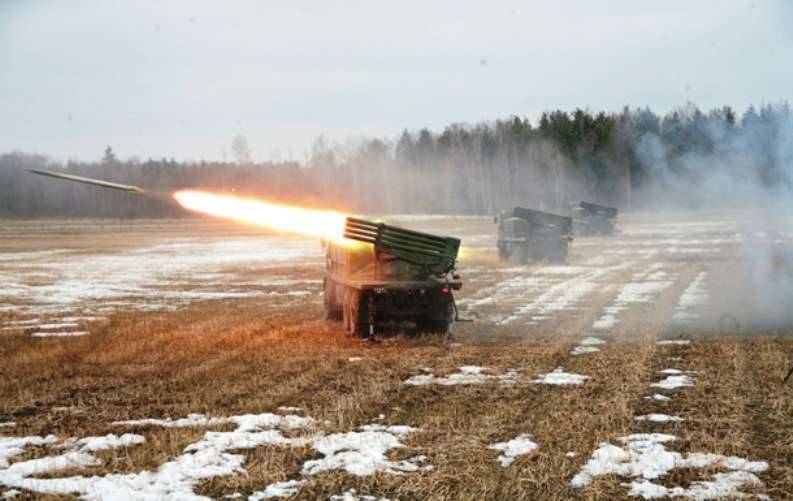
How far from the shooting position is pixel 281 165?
153500mm

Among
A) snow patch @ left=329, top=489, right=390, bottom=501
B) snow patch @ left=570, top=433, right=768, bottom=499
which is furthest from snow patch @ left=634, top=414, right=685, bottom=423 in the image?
snow patch @ left=329, top=489, right=390, bottom=501

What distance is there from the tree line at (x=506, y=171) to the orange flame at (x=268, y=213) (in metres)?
2.29

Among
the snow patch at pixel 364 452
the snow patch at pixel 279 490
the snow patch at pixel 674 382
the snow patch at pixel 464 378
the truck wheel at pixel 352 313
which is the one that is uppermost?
the truck wheel at pixel 352 313

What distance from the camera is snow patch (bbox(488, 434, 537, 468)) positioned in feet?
31.3

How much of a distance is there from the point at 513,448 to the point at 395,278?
28.8ft

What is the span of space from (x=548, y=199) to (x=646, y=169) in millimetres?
31573

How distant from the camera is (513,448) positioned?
995 cm

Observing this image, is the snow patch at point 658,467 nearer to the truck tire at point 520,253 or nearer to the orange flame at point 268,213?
the orange flame at point 268,213

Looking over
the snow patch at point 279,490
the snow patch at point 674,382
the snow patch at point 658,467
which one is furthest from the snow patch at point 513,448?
the snow patch at point 674,382

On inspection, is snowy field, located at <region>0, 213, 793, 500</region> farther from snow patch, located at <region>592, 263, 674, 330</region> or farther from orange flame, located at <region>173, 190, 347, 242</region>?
orange flame, located at <region>173, 190, 347, 242</region>

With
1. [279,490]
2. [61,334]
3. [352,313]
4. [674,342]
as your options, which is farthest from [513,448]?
[61,334]

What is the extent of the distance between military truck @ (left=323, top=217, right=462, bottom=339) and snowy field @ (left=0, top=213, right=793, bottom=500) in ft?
1.96

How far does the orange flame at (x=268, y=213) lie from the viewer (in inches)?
813

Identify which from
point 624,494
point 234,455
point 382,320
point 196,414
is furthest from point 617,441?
point 382,320
